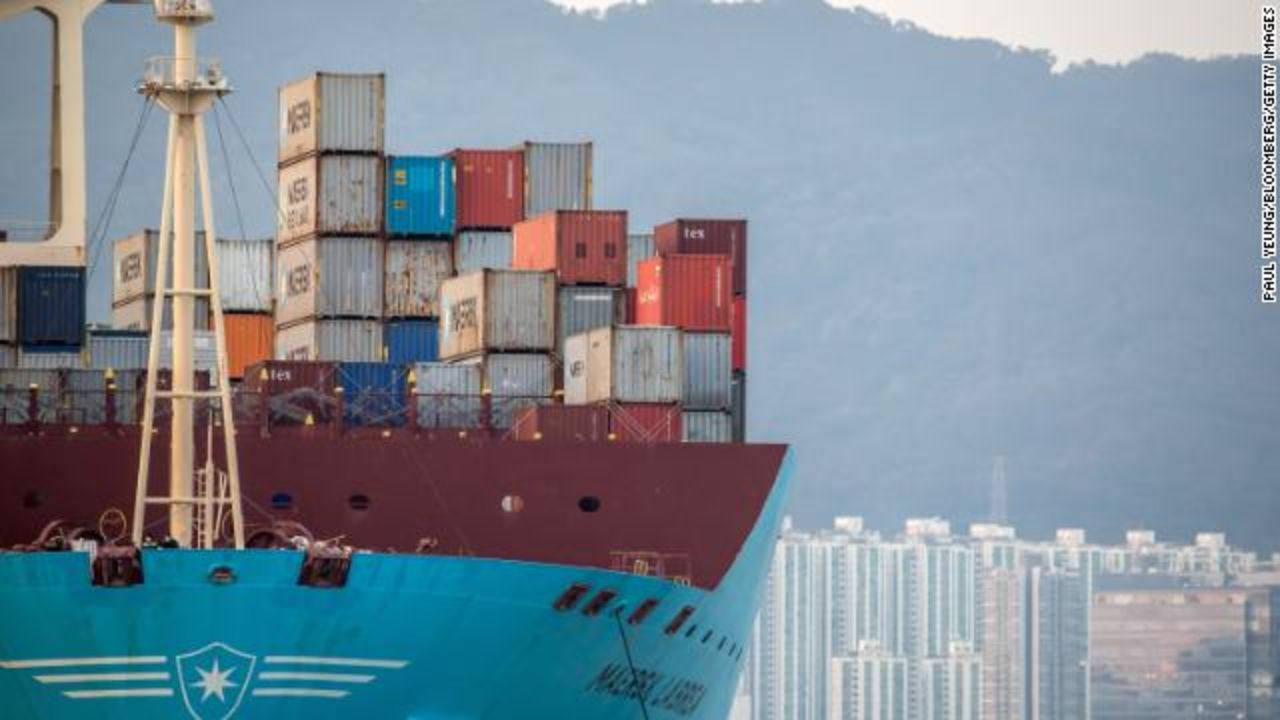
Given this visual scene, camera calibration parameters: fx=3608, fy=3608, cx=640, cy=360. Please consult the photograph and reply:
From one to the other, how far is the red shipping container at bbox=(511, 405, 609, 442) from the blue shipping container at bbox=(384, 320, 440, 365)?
7.08 metres

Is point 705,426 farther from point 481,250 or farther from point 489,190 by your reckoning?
point 489,190

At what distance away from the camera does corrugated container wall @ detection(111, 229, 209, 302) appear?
2933 inches

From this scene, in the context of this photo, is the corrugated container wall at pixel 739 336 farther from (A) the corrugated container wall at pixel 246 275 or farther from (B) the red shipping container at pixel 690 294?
(A) the corrugated container wall at pixel 246 275

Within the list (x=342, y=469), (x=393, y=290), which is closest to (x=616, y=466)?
(x=342, y=469)

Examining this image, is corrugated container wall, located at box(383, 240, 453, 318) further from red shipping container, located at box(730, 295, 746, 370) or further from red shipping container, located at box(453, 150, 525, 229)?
red shipping container, located at box(730, 295, 746, 370)

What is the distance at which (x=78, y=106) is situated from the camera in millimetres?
64438

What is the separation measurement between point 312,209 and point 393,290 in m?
2.17

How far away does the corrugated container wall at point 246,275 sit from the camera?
236 ft

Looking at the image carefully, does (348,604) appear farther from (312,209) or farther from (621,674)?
(312,209)

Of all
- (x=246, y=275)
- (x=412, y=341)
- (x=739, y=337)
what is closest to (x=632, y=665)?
(x=412, y=341)

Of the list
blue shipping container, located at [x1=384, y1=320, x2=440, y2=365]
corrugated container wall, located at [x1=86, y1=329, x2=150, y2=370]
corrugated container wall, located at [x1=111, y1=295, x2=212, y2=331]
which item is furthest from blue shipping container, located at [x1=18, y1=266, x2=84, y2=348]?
corrugated container wall, located at [x1=111, y1=295, x2=212, y2=331]

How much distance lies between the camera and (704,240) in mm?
73125

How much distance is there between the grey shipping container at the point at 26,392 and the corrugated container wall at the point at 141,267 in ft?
40.8

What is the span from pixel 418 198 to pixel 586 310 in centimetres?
450
